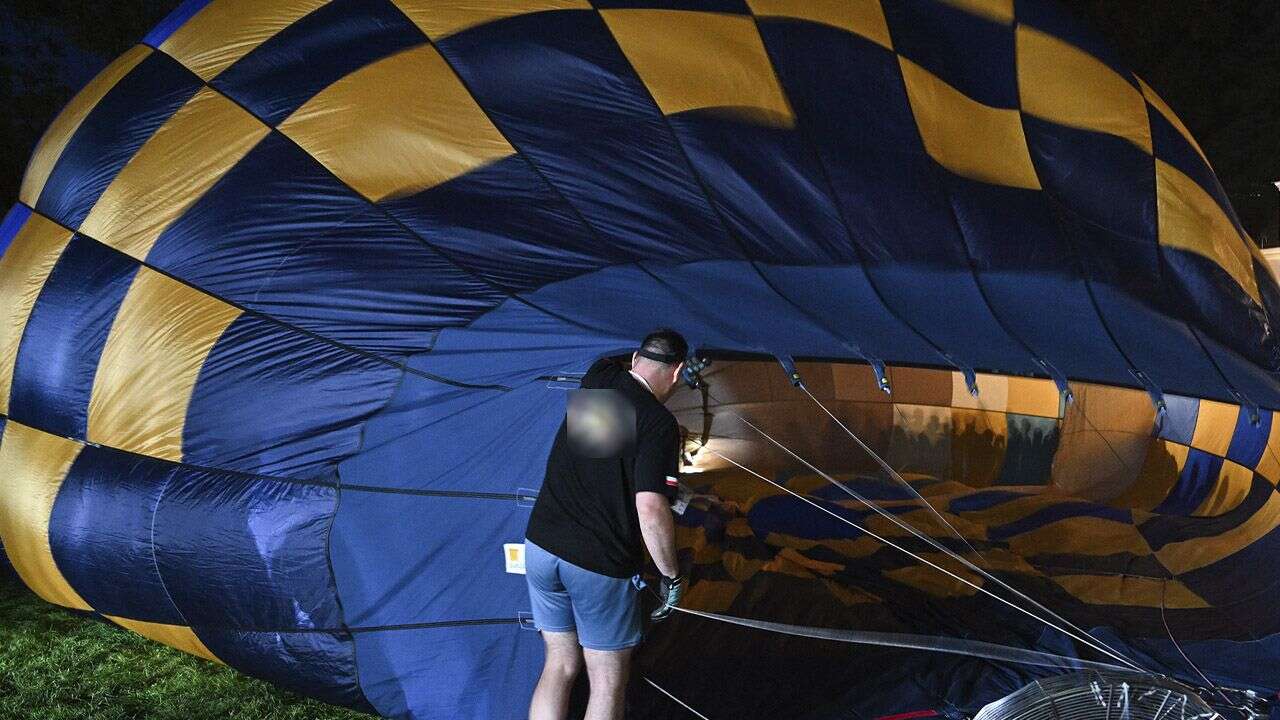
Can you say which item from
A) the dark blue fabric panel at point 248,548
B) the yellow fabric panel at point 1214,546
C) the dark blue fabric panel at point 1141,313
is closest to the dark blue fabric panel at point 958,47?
the dark blue fabric panel at point 1141,313

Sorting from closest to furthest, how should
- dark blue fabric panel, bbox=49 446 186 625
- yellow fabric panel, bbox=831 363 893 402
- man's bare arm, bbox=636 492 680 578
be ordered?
man's bare arm, bbox=636 492 680 578, dark blue fabric panel, bbox=49 446 186 625, yellow fabric panel, bbox=831 363 893 402

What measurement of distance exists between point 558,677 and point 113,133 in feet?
7.05

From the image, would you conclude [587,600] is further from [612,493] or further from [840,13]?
[840,13]

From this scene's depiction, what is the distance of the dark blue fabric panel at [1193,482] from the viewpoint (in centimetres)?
543

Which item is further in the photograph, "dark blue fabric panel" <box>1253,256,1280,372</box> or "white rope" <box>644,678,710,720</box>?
"dark blue fabric panel" <box>1253,256,1280,372</box>

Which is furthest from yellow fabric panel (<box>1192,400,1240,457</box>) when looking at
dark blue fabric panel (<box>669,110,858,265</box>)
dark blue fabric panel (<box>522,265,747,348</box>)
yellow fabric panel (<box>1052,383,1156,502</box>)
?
dark blue fabric panel (<box>522,265,747,348</box>)

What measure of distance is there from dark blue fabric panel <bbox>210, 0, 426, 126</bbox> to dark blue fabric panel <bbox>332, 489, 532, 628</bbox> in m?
1.14

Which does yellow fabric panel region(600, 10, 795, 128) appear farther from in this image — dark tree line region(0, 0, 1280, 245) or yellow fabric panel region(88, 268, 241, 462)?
dark tree line region(0, 0, 1280, 245)

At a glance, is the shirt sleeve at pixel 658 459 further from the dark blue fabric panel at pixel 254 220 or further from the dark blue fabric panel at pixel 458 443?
the dark blue fabric panel at pixel 254 220

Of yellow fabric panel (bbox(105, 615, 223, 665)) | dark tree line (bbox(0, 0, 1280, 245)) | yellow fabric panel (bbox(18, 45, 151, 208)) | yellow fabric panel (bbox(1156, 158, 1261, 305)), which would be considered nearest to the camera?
yellow fabric panel (bbox(105, 615, 223, 665))

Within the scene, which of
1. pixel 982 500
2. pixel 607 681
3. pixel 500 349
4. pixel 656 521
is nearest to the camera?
pixel 656 521

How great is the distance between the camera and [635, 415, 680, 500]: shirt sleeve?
2.18 metres

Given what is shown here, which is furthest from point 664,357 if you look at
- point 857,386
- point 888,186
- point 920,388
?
point 920,388

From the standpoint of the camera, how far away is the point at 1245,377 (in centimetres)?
332
